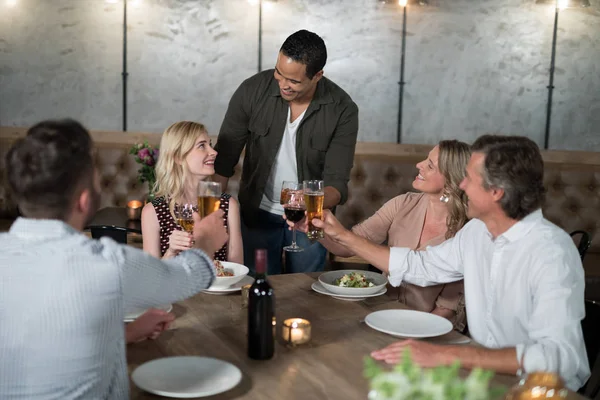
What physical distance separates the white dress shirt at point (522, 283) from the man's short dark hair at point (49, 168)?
1.06 metres

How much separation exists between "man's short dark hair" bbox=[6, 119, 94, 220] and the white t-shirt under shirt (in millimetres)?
2042

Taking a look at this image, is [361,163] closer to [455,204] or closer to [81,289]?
[455,204]

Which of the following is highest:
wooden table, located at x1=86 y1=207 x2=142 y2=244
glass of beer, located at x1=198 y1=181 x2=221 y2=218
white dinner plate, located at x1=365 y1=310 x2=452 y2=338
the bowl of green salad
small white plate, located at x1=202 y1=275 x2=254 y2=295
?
glass of beer, located at x1=198 y1=181 x2=221 y2=218

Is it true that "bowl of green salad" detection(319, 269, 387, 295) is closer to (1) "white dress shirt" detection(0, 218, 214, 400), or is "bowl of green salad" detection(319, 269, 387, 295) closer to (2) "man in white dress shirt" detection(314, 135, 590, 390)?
(2) "man in white dress shirt" detection(314, 135, 590, 390)

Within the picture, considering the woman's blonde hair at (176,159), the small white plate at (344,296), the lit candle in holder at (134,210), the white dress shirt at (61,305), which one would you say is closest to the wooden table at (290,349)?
the small white plate at (344,296)

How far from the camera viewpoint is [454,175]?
2869 mm

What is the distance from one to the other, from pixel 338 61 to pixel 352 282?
11.2ft

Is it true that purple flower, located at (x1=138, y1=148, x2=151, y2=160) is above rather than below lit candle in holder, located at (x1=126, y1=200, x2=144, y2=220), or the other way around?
above

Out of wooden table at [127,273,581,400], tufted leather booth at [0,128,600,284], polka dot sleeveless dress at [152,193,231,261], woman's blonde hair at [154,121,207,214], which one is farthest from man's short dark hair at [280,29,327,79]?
tufted leather booth at [0,128,600,284]

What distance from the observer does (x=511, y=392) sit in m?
1.19

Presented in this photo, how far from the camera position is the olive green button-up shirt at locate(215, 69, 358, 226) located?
10.9 feet

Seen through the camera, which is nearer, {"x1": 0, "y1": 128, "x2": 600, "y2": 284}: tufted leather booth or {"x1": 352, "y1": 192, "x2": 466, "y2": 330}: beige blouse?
{"x1": 352, "y1": 192, "x2": 466, "y2": 330}: beige blouse

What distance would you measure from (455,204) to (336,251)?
0.51 metres

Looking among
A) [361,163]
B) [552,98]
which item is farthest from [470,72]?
[361,163]
